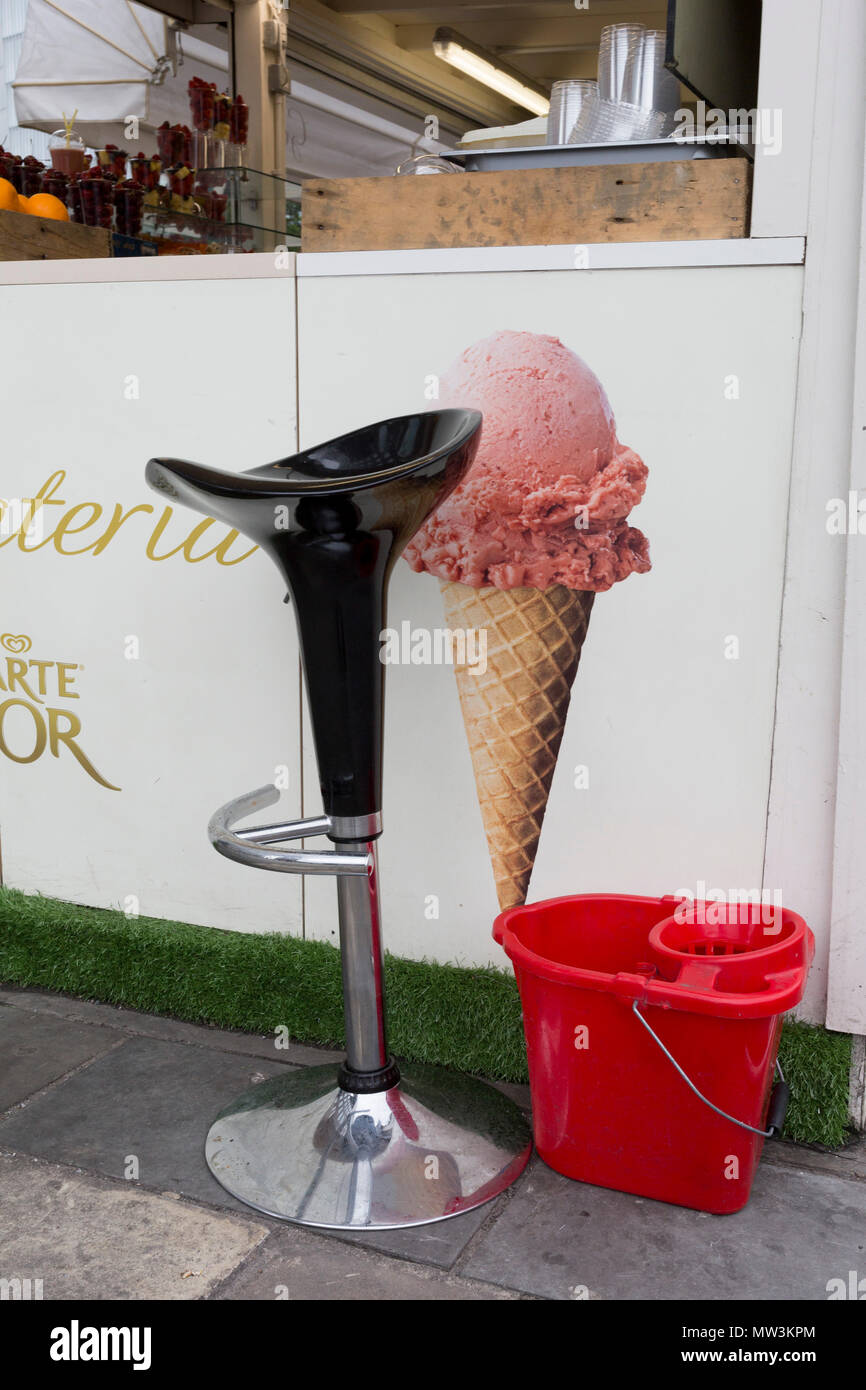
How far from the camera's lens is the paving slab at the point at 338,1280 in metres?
1.86

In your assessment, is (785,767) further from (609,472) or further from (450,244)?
(450,244)

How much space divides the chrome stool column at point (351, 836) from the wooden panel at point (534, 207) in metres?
0.50

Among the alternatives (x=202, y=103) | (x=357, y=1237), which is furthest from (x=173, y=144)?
(x=357, y=1237)

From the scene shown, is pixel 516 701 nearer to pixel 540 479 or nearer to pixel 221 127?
pixel 540 479

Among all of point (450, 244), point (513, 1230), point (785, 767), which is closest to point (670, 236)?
point (450, 244)

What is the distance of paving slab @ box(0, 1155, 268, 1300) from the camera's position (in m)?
1.89

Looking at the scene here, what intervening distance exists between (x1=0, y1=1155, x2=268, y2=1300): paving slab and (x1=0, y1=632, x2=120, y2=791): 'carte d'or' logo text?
1.06 m

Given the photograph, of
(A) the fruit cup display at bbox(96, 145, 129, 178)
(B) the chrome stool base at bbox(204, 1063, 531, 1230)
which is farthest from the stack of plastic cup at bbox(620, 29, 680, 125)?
(B) the chrome stool base at bbox(204, 1063, 531, 1230)

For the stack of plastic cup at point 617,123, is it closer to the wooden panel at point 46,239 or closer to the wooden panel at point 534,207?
the wooden panel at point 534,207

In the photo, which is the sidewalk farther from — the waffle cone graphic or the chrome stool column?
the waffle cone graphic

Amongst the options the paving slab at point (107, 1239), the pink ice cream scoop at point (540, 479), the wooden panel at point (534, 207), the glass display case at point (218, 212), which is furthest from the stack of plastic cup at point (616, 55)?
the paving slab at point (107, 1239)

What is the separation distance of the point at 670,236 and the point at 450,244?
45 cm

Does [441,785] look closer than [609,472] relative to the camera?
No
